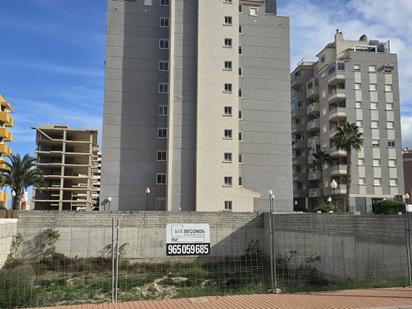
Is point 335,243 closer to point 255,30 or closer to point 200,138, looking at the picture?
point 200,138

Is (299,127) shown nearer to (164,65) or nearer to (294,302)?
(164,65)

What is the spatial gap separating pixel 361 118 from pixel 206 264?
47264 millimetres

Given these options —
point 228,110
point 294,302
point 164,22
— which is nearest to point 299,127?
point 228,110

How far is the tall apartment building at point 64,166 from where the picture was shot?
300 ft

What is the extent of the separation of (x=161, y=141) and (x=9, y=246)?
23.8 metres

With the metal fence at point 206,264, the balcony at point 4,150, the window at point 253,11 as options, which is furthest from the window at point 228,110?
the balcony at point 4,150

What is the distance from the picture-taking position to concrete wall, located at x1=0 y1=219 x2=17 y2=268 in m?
29.5

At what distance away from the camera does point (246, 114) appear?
5525cm

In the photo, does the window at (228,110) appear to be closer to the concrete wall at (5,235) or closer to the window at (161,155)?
the window at (161,155)

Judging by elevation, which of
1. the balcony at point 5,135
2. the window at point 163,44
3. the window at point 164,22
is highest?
the window at point 164,22

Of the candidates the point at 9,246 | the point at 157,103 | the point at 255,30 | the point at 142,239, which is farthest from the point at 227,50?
the point at 9,246

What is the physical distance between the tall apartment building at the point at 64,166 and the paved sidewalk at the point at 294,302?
81.9 metres

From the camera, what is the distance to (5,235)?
30.9 metres

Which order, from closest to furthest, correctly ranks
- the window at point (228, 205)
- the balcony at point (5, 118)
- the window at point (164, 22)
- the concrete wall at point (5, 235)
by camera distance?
1. the concrete wall at point (5, 235)
2. the window at point (228, 205)
3. the window at point (164, 22)
4. the balcony at point (5, 118)
